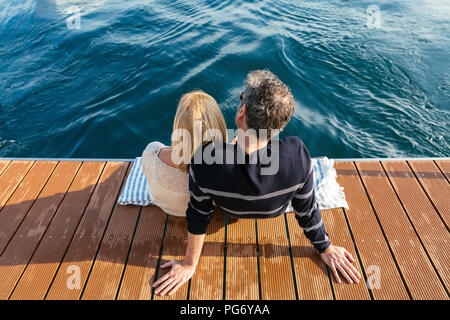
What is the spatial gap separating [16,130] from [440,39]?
9.20 m

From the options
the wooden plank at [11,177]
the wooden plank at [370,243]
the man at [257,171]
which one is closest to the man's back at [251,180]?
the man at [257,171]

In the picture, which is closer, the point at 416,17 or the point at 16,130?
the point at 16,130

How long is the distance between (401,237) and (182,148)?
203 centimetres

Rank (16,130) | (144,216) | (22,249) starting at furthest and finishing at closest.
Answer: (16,130) → (144,216) → (22,249)

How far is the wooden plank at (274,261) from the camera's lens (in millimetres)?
2270

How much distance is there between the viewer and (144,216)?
2.88m

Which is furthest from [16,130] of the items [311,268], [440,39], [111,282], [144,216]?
[440,39]

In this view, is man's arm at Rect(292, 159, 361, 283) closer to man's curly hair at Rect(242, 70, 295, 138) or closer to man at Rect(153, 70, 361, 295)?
man at Rect(153, 70, 361, 295)

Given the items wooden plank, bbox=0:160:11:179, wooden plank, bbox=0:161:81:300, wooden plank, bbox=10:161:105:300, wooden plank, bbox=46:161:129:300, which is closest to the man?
wooden plank, bbox=46:161:129:300

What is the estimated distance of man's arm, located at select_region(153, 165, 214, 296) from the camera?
2.06 m

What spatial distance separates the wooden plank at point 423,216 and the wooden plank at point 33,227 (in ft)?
11.0

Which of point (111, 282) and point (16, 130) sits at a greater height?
point (111, 282)

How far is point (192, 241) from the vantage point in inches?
87.6
